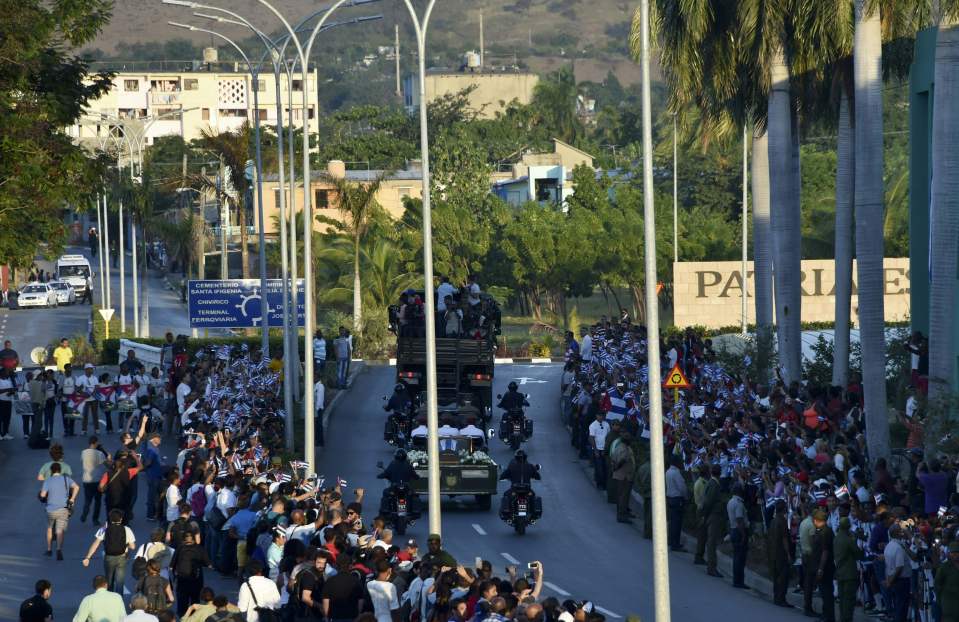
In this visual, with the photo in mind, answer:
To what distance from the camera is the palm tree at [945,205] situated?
28281 mm

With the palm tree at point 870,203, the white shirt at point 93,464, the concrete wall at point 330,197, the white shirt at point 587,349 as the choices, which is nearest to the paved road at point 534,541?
the white shirt at point 93,464

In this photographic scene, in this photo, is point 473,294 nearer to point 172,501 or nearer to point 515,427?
point 515,427

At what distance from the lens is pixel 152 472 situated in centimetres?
2838

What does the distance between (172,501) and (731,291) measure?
43.9 m

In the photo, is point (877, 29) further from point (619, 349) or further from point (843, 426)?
point (619, 349)

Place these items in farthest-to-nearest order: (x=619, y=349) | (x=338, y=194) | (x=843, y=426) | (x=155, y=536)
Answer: (x=338, y=194)
(x=619, y=349)
(x=843, y=426)
(x=155, y=536)

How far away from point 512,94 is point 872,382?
13371 cm

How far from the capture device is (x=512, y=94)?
161 metres

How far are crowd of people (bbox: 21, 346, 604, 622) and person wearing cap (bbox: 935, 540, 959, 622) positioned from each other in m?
4.23

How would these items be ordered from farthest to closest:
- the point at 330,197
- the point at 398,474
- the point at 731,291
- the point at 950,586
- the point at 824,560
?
the point at 330,197 < the point at 731,291 < the point at 398,474 < the point at 824,560 < the point at 950,586

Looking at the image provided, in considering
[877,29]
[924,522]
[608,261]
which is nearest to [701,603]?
[924,522]

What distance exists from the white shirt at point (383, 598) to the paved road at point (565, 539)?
5.21 metres

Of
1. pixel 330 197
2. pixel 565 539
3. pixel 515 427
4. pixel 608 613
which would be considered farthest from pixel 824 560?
pixel 330 197

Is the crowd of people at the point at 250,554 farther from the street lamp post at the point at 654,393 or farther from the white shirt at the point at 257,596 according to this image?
the street lamp post at the point at 654,393
